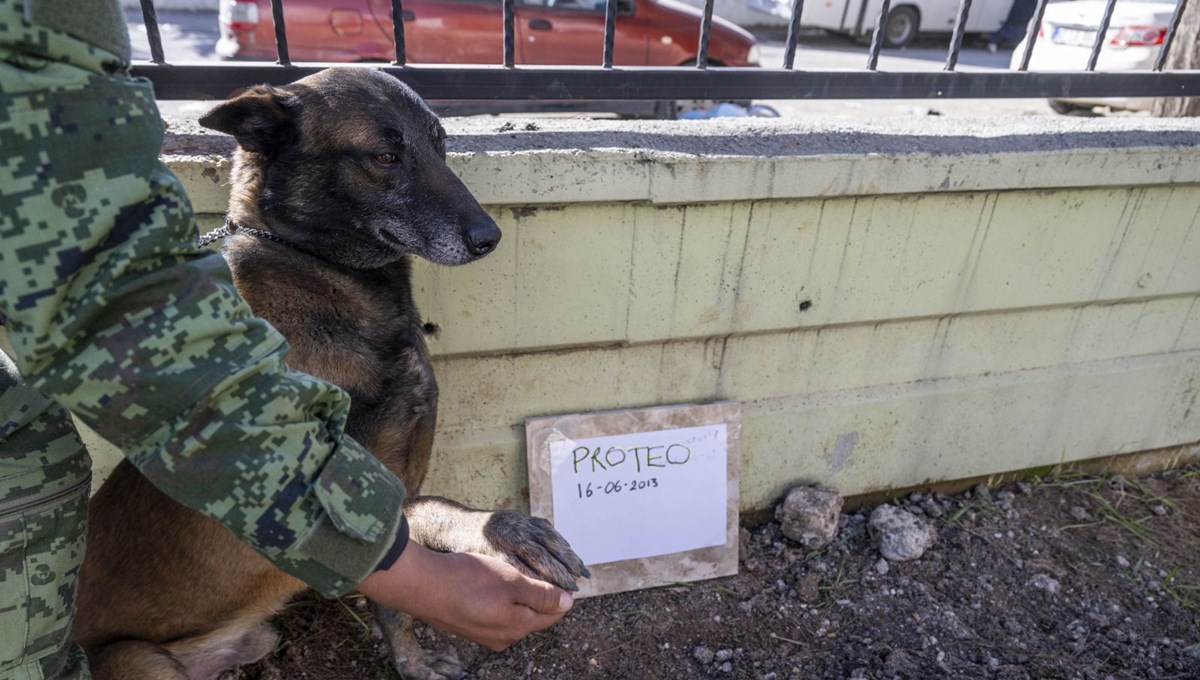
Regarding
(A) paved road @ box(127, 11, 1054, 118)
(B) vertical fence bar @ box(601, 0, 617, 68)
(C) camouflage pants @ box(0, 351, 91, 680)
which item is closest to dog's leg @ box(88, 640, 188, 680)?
(C) camouflage pants @ box(0, 351, 91, 680)

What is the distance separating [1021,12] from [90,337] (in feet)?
77.4

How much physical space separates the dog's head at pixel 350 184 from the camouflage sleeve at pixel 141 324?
871 mm

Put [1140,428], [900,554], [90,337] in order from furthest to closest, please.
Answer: [1140,428], [900,554], [90,337]

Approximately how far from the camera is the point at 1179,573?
9.51 feet

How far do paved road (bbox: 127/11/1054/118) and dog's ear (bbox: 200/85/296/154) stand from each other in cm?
578

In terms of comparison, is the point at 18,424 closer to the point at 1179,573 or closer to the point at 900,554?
the point at 900,554

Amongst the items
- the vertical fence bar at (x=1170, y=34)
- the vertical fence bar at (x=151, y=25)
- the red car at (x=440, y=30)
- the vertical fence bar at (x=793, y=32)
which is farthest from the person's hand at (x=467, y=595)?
the red car at (x=440, y=30)

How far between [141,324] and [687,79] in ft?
6.22

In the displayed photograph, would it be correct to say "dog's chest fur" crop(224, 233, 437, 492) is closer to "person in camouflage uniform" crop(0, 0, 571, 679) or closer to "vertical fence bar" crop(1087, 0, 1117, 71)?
"person in camouflage uniform" crop(0, 0, 571, 679)

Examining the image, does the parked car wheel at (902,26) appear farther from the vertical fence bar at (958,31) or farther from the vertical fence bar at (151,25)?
the vertical fence bar at (151,25)

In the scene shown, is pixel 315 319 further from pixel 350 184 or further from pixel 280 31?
pixel 280 31

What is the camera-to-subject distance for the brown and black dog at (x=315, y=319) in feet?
5.73

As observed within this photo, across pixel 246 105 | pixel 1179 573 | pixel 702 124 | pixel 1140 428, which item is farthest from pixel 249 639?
pixel 1140 428

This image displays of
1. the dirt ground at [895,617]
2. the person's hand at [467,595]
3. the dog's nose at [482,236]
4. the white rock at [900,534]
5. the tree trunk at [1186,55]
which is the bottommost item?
the dirt ground at [895,617]
